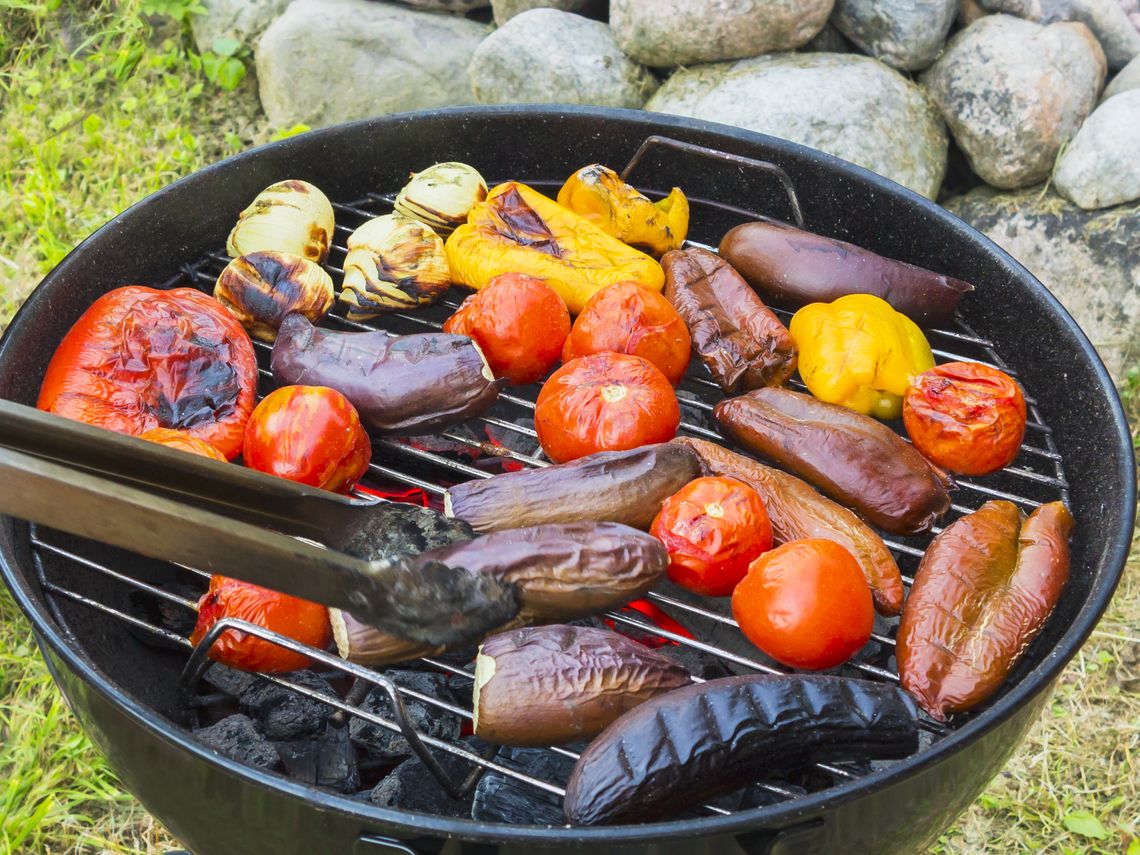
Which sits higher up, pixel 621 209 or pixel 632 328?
pixel 621 209

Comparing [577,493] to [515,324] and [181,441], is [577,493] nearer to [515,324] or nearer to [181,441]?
[515,324]

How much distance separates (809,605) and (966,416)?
702 mm

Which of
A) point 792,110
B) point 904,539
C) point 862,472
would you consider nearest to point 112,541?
point 862,472

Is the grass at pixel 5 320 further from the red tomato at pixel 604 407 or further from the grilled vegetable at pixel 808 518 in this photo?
the red tomato at pixel 604 407

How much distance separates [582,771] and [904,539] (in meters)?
1.15

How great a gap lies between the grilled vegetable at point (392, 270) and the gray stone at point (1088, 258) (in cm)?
257

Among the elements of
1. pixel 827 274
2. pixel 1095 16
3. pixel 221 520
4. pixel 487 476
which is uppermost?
pixel 1095 16

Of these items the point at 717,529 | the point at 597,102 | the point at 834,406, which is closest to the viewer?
the point at 717,529

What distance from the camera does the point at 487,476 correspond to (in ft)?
7.61

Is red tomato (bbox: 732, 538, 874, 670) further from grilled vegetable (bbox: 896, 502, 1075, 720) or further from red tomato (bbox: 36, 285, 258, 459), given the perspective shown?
red tomato (bbox: 36, 285, 258, 459)

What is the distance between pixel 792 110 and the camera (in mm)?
4016

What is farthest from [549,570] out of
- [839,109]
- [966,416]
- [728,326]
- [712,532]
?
[839,109]

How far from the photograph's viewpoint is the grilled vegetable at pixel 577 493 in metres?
2.13

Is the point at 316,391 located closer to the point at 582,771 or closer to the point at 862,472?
the point at 582,771
